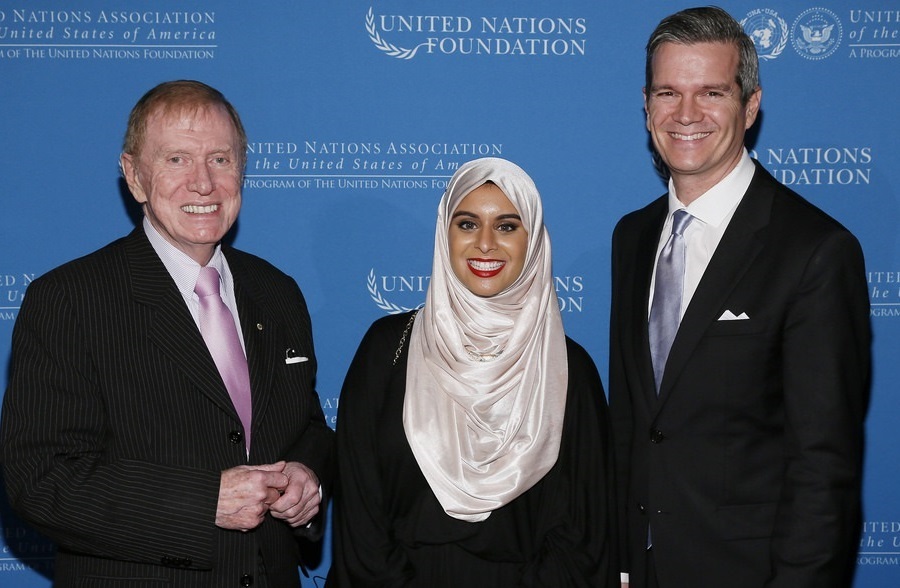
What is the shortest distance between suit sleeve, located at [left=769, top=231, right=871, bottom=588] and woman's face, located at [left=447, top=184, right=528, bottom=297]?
86 cm

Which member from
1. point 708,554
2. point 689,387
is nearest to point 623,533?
point 708,554

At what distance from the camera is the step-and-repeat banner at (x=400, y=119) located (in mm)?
3787

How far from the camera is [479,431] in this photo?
113 inches

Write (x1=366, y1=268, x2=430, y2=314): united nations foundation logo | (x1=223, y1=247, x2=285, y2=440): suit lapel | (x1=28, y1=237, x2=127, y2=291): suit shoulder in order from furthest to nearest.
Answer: (x1=366, y1=268, x2=430, y2=314): united nations foundation logo
(x1=223, y1=247, x2=285, y2=440): suit lapel
(x1=28, y1=237, x2=127, y2=291): suit shoulder

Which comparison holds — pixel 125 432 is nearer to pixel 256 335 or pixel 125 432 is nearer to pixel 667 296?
pixel 256 335

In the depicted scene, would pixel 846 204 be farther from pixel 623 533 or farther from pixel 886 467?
pixel 623 533

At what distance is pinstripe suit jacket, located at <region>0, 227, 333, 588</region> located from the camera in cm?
239

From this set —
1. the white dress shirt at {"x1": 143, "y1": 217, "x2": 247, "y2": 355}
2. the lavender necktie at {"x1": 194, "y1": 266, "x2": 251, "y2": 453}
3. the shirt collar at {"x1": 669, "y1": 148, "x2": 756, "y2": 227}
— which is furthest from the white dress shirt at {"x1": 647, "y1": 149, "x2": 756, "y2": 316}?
the white dress shirt at {"x1": 143, "y1": 217, "x2": 247, "y2": 355}

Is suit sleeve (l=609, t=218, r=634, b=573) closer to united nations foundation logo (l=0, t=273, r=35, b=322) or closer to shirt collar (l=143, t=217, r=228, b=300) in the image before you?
shirt collar (l=143, t=217, r=228, b=300)

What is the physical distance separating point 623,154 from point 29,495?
267 centimetres

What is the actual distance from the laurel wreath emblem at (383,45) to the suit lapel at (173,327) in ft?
5.33

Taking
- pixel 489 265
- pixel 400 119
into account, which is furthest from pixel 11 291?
pixel 489 265

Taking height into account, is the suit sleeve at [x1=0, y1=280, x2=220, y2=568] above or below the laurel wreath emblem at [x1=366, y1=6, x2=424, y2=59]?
below

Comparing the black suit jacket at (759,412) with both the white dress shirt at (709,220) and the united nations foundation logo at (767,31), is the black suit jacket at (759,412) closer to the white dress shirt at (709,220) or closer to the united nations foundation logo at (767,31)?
the white dress shirt at (709,220)
